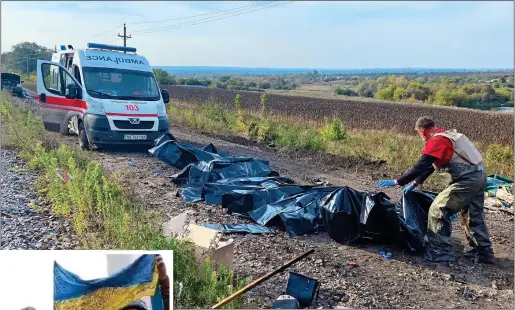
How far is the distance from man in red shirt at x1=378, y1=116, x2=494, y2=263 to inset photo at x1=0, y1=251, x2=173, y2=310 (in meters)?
3.44

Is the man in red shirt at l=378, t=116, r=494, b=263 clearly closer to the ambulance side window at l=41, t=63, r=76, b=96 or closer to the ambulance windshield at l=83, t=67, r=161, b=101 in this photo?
the ambulance windshield at l=83, t=67, r=161, b=101

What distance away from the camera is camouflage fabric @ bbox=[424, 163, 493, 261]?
237 inches

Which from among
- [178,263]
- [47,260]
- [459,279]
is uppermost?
[47,260]

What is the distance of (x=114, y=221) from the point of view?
19.3 ft

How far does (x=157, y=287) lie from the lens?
386 centimetres

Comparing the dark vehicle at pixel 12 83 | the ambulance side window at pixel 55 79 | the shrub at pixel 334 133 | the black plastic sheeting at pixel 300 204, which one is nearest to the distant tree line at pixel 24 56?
the dark vehicle at pixel 12 83

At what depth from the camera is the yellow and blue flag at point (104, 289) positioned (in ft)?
12.2

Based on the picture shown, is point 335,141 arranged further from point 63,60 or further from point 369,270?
point 369,270

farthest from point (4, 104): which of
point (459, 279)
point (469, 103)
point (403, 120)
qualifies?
point (469, 103)

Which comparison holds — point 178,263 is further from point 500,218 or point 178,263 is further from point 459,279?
point 500,218

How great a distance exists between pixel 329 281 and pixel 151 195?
3.91 m

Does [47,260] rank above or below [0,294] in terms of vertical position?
above

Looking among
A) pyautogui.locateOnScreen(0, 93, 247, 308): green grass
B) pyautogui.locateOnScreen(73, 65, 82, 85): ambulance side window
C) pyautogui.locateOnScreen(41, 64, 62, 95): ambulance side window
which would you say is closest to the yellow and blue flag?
pyautogui.locateOnScreen(0, 93, 247, 308): green grass

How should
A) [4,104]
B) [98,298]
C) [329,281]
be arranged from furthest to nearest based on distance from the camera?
[4,104]
[329,281]
[98,298]
